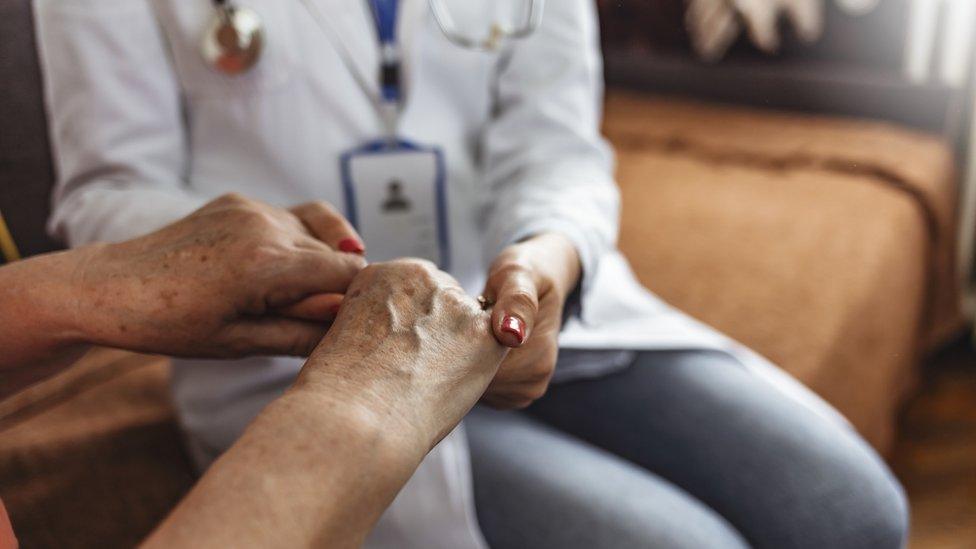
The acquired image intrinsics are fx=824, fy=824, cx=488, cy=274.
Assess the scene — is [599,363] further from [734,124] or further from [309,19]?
[734,124]

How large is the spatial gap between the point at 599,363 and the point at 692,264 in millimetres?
448

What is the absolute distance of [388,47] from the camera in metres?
0.68

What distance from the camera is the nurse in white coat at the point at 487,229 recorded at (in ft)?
2.00

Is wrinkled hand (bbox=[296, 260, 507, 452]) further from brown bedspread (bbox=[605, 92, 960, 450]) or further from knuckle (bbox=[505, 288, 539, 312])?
brown bedspread (bbox=[605, 92, 960, 450])

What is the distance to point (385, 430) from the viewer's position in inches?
15.3

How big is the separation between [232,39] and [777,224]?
2.76ft

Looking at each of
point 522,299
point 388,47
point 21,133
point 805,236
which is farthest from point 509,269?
point 805,236

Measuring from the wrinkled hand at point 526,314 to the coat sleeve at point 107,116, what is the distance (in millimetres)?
256

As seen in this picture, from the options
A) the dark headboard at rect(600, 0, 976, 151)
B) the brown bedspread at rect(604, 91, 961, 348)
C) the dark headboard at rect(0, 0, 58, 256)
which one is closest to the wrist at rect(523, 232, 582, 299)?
the dark headboard at rect(0, 0, 58, 256)

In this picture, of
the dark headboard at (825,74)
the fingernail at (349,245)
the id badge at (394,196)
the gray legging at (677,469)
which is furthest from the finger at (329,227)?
the dark headboard at (825,74)

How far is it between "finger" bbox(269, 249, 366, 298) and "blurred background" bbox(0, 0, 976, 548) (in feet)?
0.53

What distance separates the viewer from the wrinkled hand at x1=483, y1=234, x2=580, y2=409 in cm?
47

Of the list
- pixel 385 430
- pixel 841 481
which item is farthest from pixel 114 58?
pixel 841 481

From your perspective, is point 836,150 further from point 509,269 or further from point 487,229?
point 509,269
